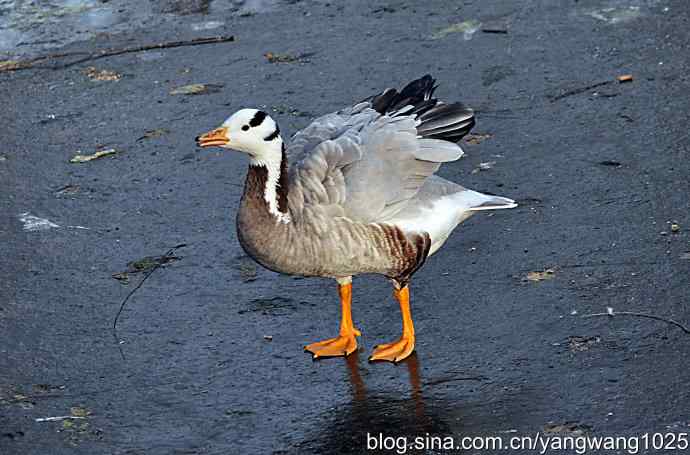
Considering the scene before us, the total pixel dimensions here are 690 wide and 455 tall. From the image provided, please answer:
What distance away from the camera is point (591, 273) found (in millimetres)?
6340

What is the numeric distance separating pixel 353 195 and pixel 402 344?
83 centimetres

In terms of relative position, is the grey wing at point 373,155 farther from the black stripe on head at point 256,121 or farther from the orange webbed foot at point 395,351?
the orange webbed foot at point 395,351

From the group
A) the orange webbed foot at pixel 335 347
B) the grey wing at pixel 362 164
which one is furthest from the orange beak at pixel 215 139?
the orange webbed foot at pixel 335 347

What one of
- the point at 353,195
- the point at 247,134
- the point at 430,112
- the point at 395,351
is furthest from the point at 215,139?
the point at 395,351

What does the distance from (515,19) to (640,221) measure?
11.0ft

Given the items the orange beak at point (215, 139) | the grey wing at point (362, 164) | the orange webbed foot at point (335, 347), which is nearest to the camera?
the orange beak at point (215, 139)

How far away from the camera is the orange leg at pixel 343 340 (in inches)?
233

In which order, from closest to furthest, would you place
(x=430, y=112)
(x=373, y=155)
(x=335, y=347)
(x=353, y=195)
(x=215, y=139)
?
1. (x=215, y=139)
2. (x=353, y=195)
3. (x=373, y=155)
4. (x=335, y=347)
5. (x=430, y=112)

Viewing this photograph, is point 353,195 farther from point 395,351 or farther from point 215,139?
point 395,351

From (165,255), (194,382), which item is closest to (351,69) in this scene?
(165,255)

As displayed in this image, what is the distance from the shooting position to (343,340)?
5953 millimetres

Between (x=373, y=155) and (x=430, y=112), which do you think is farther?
(x=430, y=112)

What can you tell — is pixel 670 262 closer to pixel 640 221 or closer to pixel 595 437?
pixel 640 221

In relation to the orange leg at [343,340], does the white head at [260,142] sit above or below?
above
